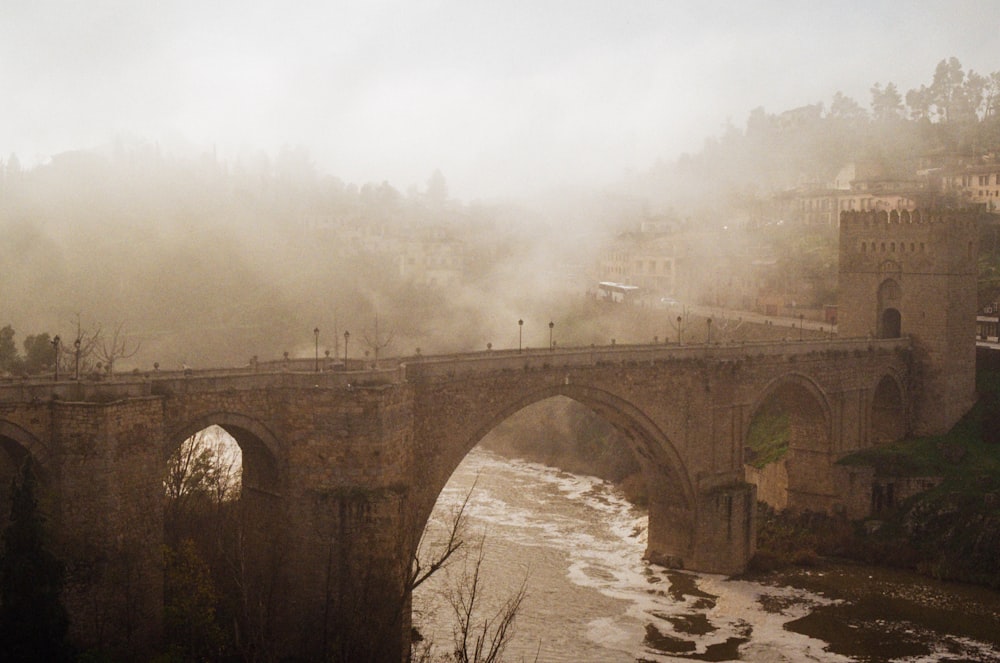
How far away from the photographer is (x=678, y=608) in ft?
122

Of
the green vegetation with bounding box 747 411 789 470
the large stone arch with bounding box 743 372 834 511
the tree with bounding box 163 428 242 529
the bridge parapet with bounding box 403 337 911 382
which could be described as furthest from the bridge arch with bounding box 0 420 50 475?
the green vegetation with bounding box 747 411 789 470

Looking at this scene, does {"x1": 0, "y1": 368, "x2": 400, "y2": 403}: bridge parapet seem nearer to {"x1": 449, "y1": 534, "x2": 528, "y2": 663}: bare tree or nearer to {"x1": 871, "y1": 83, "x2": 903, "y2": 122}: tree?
{"x1": 449, "y1": 534, "x2": 528, "y2": 663}: bare tree

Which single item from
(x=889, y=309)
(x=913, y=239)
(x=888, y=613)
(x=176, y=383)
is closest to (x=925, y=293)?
(x=889, y=309)

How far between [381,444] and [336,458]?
1287 millimetres

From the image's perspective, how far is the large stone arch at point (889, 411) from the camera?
50.1 m

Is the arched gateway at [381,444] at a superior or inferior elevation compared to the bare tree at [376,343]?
inferior

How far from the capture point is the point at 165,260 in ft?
303

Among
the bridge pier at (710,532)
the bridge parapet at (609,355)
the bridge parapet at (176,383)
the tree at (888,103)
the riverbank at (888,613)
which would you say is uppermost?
the tree at (888,103)

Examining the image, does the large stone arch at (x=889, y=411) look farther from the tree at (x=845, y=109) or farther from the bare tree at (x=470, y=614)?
the tree at (x=845, y=109)

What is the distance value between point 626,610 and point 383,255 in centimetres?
7639

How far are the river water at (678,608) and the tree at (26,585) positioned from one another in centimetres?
1231

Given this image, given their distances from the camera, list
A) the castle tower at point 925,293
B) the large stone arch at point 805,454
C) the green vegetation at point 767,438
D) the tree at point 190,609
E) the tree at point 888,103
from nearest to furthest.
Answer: the tree at point 190,609 < the large stone arch at point 805,454 < the castle tower at point 925,293 < the green vegetation at point 767,438 < the tree at point 888,103

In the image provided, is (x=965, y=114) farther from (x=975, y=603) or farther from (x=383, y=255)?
(x=975, y=603)

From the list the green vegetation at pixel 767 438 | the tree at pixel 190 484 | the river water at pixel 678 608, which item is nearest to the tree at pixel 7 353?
the tree at pixel 190 484
